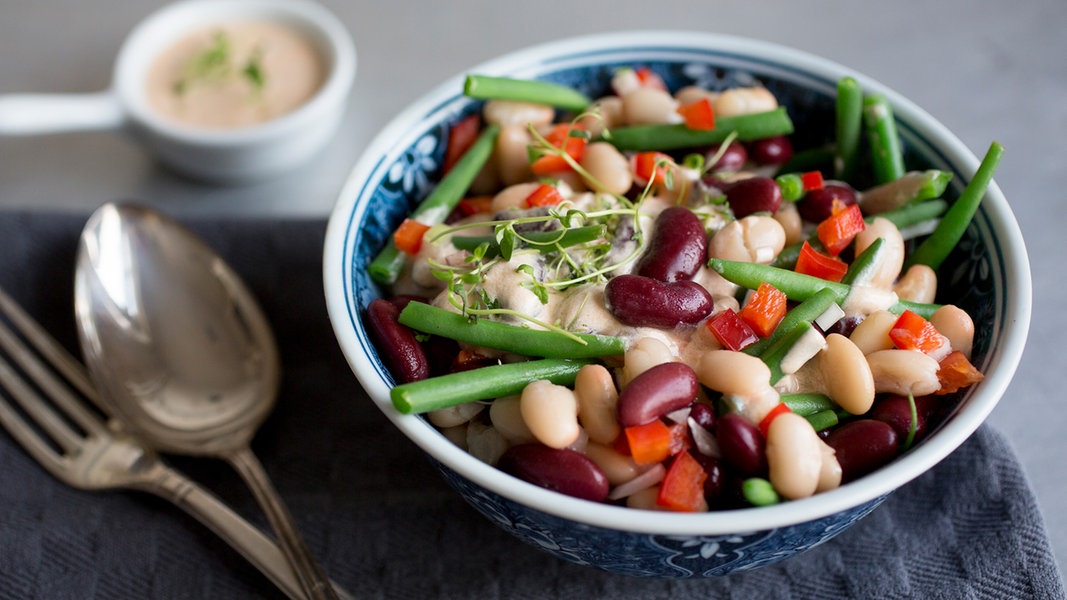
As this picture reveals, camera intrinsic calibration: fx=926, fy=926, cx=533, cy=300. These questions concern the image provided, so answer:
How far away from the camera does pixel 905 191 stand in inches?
92.4

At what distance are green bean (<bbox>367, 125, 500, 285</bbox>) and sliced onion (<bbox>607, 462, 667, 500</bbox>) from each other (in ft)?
2.77

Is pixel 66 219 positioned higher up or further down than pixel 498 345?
further down

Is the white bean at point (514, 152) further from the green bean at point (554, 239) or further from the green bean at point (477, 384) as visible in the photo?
the green bean at point (477, 384)

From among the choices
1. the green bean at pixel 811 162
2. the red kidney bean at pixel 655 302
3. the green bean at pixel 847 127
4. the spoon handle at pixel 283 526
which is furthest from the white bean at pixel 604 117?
the spoon handle at pixel 283 526

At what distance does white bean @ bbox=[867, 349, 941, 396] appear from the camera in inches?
76.3

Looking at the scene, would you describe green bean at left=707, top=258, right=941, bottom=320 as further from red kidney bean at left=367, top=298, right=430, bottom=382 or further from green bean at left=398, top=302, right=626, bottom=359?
red kidney bean at left=367, top=298, right=430, bottom=382

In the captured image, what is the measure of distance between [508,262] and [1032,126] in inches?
102

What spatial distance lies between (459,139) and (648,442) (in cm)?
116

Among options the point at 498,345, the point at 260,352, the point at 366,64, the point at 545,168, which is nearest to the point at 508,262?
the point at 498,345

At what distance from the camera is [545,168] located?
2.50 metres

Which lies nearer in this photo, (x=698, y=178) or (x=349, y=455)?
(x=698, y=178)

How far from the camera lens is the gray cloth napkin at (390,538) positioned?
88.5 inches

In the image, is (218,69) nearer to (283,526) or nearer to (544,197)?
(544,197)

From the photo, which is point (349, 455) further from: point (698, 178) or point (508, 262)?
point (698, 178)
